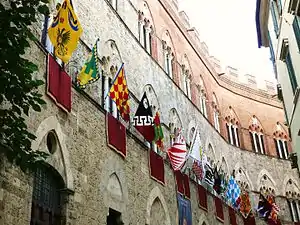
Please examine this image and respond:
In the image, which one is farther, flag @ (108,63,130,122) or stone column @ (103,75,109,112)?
stone column @ (103,75,109,112)

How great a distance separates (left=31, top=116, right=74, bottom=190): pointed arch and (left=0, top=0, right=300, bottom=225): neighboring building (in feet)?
0.05

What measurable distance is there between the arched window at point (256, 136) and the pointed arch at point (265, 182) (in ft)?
4.01

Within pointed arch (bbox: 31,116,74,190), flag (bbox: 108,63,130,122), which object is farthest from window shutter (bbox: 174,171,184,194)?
pointed arch (bbox: 31,116,74,190)

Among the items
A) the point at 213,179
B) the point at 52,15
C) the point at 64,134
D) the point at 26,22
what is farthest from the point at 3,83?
the point at 213,179

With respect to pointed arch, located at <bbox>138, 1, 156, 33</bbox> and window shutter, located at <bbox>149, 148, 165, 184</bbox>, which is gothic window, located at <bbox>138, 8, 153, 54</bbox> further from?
window shutter, located at <bbox>149, 148, 165, 184</bbox>

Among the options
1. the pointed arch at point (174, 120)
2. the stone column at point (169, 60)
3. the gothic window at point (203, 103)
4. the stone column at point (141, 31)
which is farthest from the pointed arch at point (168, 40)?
the gothic window at point (203, 103)

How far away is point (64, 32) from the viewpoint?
7.51 meters

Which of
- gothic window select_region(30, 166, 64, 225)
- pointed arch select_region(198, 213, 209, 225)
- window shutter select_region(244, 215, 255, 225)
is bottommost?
gothic window select_region(30, 166, 64, 225)

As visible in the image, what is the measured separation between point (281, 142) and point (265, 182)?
2.63m

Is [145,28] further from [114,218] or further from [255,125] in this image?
[255,125]

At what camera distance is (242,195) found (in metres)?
18.0

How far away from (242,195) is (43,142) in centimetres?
1248

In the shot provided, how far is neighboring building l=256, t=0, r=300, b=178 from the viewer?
9.64m

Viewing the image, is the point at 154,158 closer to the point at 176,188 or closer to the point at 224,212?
the point at 176,188
